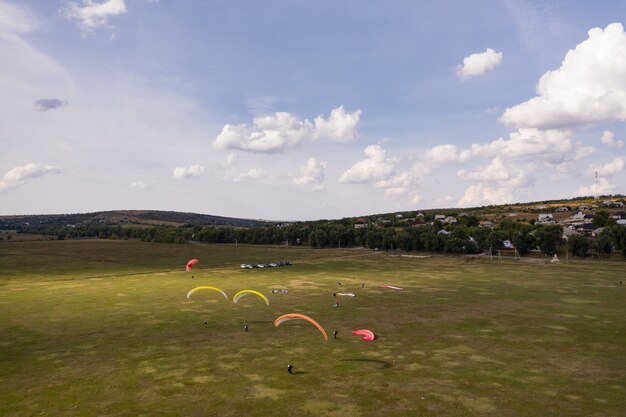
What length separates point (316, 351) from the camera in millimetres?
33156

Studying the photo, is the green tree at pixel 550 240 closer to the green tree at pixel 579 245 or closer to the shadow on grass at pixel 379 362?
the green tree at pixel 579 245

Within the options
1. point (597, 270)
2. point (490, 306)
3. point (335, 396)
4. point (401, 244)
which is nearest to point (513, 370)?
point (335, 396)

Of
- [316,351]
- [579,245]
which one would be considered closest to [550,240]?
[579,245]

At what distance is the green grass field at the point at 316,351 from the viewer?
23297mm

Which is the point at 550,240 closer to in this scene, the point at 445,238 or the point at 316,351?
→ the point at 445,238

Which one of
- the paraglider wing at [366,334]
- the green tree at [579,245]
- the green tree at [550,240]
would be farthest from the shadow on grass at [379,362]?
the green tree at [579,245]

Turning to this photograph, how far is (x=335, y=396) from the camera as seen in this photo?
79.3ft

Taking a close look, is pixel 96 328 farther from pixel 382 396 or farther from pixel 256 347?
pixel 382 396

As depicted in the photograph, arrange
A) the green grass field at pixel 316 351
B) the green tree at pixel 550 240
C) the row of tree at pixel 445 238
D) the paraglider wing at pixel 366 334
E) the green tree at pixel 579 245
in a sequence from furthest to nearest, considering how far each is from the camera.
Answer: the green tree at pixel 550 240 → the row of tree at pixel 445 238 → the green tree at pixel 579 245 → the paraglider wing at pixel 366 334 → the green grass field at pixel 316 351

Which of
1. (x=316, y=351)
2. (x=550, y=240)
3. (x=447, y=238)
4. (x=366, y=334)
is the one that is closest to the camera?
(x=316, y=351)

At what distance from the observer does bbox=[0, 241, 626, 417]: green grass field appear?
23.3 metres

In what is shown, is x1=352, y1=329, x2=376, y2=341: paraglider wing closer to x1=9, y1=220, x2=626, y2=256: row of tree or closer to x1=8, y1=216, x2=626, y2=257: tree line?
x1=9, y1=220, x2=626, y2=256: row of tree

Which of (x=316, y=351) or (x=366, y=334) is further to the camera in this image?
(x=366, y=334)

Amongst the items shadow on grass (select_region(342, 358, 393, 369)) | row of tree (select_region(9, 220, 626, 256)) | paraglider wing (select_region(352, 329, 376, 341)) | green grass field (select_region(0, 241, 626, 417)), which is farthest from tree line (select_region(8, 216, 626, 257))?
shadow on grass (select_region(342, 358, 393, 369))
